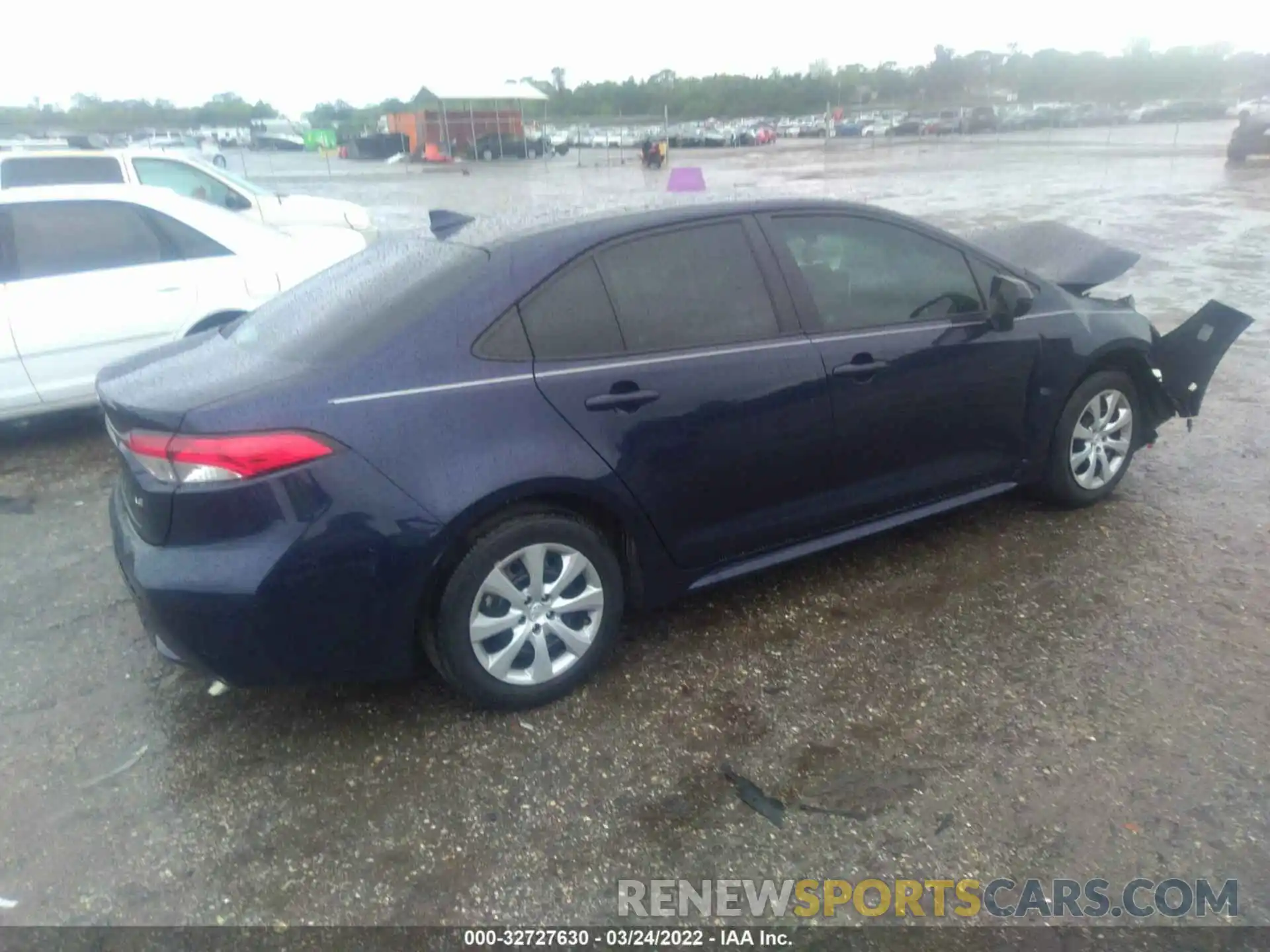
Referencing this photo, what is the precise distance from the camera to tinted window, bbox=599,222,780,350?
11.4 ft

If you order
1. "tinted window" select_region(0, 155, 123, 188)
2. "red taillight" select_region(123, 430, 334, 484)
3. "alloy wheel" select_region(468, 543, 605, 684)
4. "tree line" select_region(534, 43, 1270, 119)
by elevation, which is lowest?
"tree line" select_region(534, 43, 1270, 119)

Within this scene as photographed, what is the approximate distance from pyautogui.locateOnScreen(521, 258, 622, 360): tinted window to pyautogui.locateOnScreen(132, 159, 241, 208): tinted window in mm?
7953

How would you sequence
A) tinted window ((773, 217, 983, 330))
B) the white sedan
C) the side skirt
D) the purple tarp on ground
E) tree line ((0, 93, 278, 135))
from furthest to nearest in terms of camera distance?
tree line ((0, 93, 278, 135)), the white sedan, the purple tarp on ground, tinted window ((773, 217, 983, 330)), the side skirt

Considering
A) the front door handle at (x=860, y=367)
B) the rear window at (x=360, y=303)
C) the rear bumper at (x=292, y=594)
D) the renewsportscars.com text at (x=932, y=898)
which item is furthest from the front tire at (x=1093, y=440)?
the rear bumper at (x=292, y=594)

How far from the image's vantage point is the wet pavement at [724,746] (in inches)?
106

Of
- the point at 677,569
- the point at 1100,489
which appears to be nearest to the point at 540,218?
the point at 677,569

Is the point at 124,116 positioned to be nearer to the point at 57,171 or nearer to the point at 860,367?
the point at 57,171

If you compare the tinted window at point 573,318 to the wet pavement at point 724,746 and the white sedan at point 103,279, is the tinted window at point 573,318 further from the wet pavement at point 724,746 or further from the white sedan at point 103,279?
the white sedan at point 103,279

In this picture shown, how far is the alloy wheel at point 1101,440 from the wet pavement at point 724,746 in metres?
0.19

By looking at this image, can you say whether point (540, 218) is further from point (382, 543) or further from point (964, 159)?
point (964, 159)

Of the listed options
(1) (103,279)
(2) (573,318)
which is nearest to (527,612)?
(2) (573,318)

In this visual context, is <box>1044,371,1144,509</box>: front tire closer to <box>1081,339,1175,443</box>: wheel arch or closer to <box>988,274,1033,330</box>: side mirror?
<box>1081,339,1175,443</box>: wheel arch

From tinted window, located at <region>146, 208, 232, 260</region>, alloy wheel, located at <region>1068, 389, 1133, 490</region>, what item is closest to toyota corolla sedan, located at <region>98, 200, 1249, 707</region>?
alloy wheel, located at <region>1068, 389, 1133, 490</region>

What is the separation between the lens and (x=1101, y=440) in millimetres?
4742
